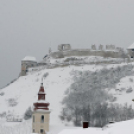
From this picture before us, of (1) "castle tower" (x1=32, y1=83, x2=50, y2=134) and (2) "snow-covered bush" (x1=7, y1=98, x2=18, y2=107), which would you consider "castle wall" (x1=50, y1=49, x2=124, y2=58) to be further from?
(1) "castle tower" (x1=32, y1=83, x2=50, y2=134)

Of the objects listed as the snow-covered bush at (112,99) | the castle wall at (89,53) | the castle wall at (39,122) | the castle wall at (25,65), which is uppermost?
the castle wall at (89,53)

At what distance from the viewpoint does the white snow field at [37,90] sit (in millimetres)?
93250

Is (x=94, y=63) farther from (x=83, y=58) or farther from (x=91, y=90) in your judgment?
(x=91, y=90)

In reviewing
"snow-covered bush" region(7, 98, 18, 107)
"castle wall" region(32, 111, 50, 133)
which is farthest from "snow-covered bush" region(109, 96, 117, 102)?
"castle wall" region(32, 111, 50, 133)

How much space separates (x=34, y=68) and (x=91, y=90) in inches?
951

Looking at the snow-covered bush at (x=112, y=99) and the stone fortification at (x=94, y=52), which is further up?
the stone fortification at (x=94, y=52)

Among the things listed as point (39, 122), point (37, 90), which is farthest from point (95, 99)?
point (39, 122)

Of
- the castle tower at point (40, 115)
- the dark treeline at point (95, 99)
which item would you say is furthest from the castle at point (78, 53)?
the castle tower at point (40, 115)

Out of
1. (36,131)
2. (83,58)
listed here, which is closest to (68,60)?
(83,58)

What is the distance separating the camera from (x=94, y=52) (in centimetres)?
12188

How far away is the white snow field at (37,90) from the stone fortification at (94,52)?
7.05 meters

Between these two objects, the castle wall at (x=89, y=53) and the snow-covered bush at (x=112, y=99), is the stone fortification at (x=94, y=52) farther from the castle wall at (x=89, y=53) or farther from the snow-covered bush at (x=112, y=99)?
the snow-covered bush at (x=112, y=99)

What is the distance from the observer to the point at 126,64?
370ft

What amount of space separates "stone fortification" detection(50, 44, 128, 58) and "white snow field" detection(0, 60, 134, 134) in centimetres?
705
